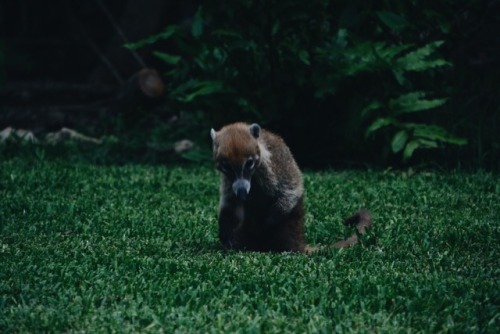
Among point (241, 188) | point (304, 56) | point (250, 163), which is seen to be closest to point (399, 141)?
point (304, 56)

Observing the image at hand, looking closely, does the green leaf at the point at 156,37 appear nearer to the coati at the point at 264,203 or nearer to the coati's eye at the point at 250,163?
the coati at the point at 264,203

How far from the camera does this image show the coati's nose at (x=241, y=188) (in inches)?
201

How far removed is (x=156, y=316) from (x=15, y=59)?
1252 cm

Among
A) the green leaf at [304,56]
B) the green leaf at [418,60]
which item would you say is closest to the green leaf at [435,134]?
the green leaf at [418,60]

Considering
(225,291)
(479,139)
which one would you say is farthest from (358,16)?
(479,139)

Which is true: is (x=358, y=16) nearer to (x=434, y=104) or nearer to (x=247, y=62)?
(x=434, y=104)

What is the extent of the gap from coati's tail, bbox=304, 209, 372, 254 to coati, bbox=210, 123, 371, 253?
0.34 ft

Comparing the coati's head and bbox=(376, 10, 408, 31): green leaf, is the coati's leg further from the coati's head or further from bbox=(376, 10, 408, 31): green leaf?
bbox=(376, 10, 408, 31): green leaf

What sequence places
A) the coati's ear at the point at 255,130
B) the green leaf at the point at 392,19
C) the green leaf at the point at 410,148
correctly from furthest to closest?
the green leaf at the point at 410,148, the green leaf at the point at 392,19, the coati's ear at the point at 255,130

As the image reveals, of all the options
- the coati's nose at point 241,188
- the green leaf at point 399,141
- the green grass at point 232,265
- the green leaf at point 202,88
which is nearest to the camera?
the green grass at point 232,265

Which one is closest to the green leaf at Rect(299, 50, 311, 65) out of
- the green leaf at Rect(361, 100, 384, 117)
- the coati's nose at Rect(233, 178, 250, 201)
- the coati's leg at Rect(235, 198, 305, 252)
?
the green leaf at Rect(361, 100, 384, 117)

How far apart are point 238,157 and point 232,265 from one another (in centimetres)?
64

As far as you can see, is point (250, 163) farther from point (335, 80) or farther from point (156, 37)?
point (156, 37)

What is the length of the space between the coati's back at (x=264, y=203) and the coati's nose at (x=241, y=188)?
0.20 metres
